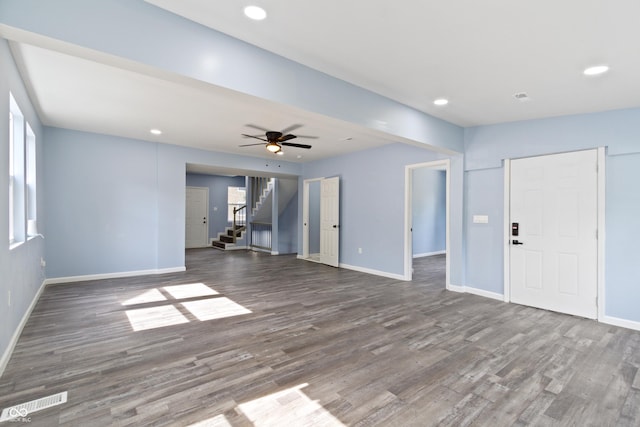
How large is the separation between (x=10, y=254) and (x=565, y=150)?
249 inches

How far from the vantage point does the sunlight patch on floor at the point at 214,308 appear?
3874 mm

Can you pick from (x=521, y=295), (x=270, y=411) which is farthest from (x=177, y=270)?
(x=521, y=295)

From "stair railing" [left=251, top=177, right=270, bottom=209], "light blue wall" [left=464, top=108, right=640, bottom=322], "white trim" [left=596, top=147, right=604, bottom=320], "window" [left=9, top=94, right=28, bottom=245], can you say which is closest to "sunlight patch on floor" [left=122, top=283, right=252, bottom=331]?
"window" [left=9, top=94, right=28, bottom=245]

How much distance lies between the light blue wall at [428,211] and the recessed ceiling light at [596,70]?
5947mm

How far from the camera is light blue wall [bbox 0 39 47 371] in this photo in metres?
2.43

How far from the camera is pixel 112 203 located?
5910 mm

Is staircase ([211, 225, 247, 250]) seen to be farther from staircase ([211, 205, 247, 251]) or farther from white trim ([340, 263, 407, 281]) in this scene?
white trim ([340, 263, 407, 281])

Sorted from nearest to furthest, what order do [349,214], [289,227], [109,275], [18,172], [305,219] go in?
[18,172], [109,275], [349,214], [305,219], [289,227]

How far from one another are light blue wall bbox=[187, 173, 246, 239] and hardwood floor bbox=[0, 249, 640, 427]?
6.71 m

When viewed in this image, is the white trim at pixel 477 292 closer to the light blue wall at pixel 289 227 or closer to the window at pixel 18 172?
the light blue wall at pixel 289 227

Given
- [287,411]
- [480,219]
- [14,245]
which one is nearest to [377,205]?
[480,219]

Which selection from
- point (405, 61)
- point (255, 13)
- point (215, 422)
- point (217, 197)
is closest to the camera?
point (215, 422)

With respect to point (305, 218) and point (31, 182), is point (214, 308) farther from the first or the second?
point (305, 218)

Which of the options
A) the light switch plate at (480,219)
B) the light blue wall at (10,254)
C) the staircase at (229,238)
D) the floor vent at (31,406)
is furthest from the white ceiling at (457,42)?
the staircase at (229,238)
